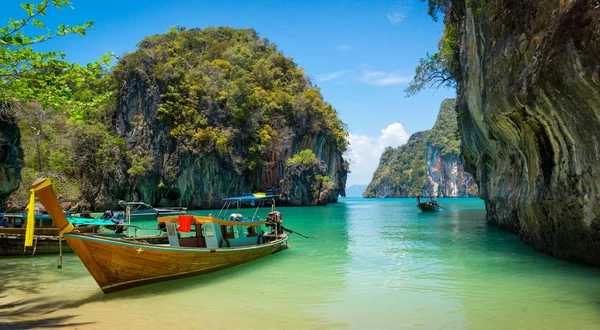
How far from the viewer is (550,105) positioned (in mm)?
8984

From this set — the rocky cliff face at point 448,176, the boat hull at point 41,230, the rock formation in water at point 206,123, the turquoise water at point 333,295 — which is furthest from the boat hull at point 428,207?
the rocky cliff face at point 448,176

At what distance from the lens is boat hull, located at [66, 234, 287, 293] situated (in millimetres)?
7523

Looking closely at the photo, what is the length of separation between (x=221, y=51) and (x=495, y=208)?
1682 inches

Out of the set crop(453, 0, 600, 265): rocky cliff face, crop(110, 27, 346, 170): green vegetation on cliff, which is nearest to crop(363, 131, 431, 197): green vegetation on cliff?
crop(110, 27, 346, 170): green vegetation on cliff

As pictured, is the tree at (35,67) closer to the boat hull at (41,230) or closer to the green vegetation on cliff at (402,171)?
the boat hull at (41,230)

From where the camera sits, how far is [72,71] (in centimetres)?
710

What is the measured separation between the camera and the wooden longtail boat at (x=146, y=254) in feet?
23.6

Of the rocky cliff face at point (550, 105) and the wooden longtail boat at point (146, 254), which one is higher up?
the rocky cliff face at point (550, 105)

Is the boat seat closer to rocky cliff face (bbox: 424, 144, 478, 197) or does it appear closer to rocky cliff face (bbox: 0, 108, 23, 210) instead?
rocky cliff face (bbox: 0, 108, 23, 210)

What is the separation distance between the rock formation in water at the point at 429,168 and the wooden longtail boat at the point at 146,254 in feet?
367

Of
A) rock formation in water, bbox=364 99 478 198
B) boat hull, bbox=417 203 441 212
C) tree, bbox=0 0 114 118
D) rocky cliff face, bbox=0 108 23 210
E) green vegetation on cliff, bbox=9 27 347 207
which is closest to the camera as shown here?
tree, bbox=0 0 114 118

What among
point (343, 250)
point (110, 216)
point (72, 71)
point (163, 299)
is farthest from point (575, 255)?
point (110, 216)

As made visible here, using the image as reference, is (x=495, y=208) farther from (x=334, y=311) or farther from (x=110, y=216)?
(x=110, y=216)

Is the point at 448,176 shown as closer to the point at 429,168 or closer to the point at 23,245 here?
the point at 429,168
